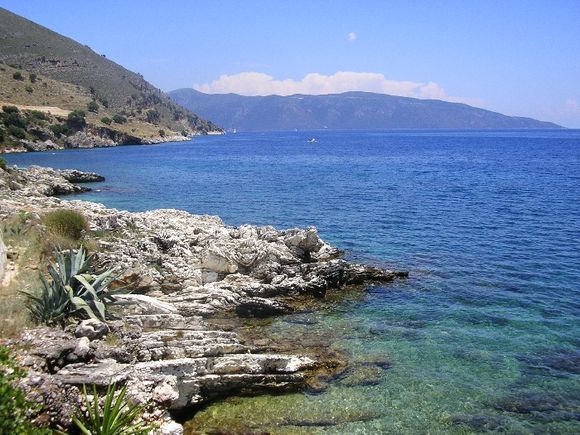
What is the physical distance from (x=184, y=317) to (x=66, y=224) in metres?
8.19

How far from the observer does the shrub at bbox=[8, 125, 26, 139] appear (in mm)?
95312

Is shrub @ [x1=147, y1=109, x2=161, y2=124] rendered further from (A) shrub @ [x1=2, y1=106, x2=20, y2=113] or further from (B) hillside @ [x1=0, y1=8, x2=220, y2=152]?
(A) shrub @ [x1=2, y1=106, x2=20, y2=113]

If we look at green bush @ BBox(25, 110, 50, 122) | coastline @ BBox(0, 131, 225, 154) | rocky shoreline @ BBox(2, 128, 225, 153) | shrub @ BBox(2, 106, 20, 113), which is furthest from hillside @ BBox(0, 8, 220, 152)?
shrub @ BBox(2, 106, 20, 113)

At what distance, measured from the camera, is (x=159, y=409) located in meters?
9.82

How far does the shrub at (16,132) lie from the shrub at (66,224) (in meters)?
88.4

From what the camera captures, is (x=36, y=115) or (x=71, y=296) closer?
(x=71, y=296)

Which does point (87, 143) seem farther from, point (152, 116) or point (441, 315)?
point (441, 315)

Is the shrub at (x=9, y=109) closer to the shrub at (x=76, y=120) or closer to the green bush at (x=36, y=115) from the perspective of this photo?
the green bush at (x=36, y=115)

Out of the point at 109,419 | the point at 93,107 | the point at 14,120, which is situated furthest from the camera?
the point at 93,107

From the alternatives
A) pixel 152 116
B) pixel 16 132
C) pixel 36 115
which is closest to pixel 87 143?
pixel 36 115

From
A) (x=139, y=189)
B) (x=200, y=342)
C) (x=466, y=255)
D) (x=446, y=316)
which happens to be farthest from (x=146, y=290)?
(x=139, y=189)

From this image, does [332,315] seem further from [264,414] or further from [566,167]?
[566,167]

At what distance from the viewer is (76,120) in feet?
388

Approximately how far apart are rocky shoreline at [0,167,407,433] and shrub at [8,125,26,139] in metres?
77.4
